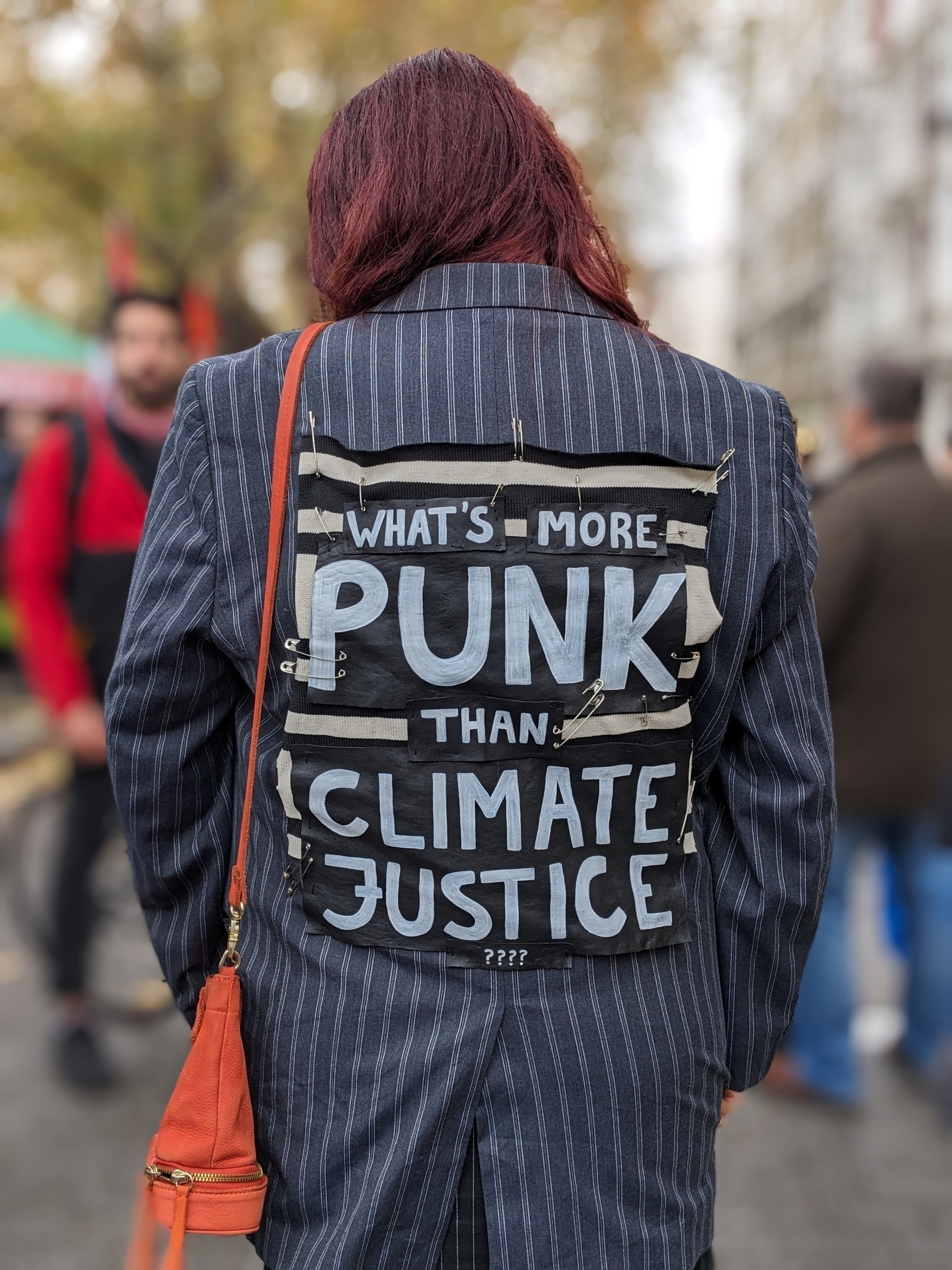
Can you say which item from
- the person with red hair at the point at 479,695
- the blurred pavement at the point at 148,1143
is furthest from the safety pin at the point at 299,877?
the blurred pavement at the point at 148,1143

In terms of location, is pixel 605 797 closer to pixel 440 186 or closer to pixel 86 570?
pixel 440 186

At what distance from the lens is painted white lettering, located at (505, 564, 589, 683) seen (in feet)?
4.44

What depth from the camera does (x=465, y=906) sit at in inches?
54.0

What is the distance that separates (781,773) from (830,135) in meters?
41.8

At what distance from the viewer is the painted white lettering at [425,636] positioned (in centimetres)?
135

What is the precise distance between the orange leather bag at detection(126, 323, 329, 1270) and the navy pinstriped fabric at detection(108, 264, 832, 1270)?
0.08 ft

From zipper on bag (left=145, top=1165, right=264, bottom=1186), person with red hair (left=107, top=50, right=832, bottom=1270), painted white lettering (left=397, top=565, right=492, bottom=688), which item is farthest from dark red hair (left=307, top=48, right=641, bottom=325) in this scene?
zipper on bag (left=145, top=1165, right=264, bottom=1186)

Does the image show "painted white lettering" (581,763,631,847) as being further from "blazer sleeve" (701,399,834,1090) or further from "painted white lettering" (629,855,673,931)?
"blazer sleeve" (701,399,834,1090)

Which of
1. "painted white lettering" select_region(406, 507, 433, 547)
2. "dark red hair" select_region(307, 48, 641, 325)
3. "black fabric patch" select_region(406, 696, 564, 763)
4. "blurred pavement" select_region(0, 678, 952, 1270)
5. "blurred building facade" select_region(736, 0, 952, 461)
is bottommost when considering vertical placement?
"blurred pavement" select_region(0, 678, 952, 1270)

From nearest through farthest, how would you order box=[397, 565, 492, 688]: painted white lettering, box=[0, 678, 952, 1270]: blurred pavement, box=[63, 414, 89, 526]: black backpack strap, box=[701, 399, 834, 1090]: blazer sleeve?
box=[397, 565, 492, 688]: painted white lettering, box=[701, 399, 834, 1090]: blazer sleeve, box=[0, 678, 952, 1270]: blurred pavement, box=[63, 414, 89, 526]: black backpack strap

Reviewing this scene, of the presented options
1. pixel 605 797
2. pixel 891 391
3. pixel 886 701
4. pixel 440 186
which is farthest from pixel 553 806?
pixel 891 391

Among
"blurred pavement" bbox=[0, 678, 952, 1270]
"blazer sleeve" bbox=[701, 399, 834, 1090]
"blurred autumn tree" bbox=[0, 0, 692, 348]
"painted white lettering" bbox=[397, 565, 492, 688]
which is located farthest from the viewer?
"blurred autumn tree" bbox=[0, 0, 692, 348]

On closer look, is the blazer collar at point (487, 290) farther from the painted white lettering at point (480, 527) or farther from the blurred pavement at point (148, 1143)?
the blurred pavement at point (148, 1143)

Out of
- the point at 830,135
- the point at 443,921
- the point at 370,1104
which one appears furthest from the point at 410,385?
the point at 830,135
